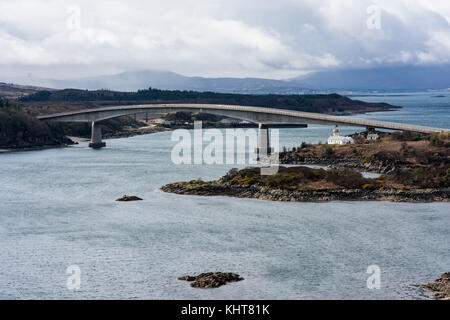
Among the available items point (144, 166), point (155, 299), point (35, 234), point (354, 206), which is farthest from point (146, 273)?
point (144, 166)

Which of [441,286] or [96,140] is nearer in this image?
[441,286]

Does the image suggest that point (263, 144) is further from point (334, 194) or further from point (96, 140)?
point (334, 194)

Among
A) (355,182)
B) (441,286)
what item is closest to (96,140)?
(355,182)

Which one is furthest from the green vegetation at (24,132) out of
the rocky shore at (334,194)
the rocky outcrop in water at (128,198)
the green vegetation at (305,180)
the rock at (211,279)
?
the rock at (211,279)

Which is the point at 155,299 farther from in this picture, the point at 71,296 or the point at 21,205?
the point at 21,205

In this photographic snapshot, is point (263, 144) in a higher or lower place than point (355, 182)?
higher
